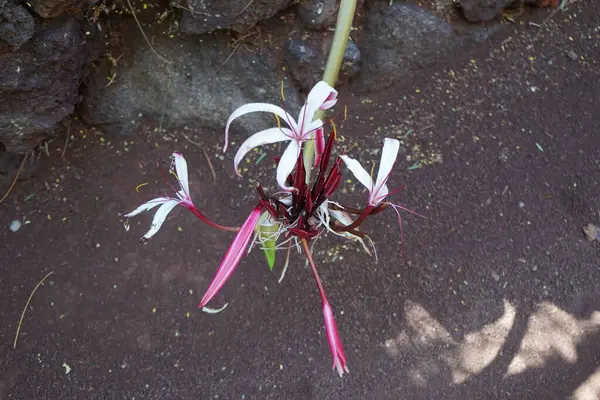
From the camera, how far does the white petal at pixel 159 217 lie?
797mm

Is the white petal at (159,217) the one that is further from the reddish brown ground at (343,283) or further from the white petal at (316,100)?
the reddish brown ground at (343,283)

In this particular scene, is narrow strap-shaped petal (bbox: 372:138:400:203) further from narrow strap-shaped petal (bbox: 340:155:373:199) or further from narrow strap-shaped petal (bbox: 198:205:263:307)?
narrow strap-shaped petal (bbox: 198:205:263:307)

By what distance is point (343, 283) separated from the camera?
1446mm

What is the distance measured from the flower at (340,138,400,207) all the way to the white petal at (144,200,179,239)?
0.91ft

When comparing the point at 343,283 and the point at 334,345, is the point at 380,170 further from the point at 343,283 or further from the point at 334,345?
the point at 343,283

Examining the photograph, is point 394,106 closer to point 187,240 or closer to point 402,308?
point 402,308

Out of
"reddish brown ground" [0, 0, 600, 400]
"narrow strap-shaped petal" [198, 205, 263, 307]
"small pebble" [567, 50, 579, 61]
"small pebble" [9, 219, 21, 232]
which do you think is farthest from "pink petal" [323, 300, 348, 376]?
"small pebble" [567, 50, 579, 61]

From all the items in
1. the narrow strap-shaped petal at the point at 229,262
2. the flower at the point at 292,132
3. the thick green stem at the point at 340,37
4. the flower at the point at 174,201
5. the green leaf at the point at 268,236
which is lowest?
the green leaf at the point at 268,236

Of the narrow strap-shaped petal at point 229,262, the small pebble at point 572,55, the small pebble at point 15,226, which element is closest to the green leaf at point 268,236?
the narrow strap-shaped petal at point 229,262

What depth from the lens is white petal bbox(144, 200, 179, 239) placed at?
80 centimetres

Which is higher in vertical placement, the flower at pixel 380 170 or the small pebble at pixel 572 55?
the flower at pixel 380 170

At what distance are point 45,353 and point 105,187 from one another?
48 centimetres

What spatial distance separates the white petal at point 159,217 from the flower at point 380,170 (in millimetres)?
279

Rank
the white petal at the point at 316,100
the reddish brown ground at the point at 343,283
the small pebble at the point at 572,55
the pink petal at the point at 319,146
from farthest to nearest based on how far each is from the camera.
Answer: the small pebble at the point at 572,55 < the reddish brown ground at the point at 343,283 < the pink petal at the point at 319,146 < the white petal at the point at 316,100
